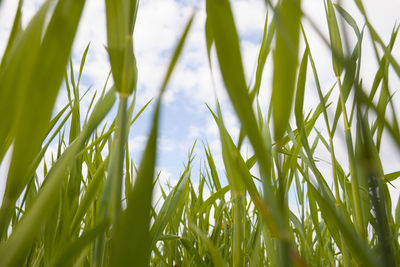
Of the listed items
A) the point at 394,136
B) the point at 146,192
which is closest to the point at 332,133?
the point at 394,136

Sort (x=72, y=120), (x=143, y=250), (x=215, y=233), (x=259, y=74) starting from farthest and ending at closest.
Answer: (x=215, y=233), (x=72, y=120), (x=259, y=74), (x=143, y=250)

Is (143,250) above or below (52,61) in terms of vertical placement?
below

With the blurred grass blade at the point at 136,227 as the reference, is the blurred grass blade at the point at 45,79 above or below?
above

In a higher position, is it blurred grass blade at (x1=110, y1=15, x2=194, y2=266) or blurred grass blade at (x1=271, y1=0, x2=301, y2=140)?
blurred grass blade at (x1=271, y1=0, x2=301, y2=140)

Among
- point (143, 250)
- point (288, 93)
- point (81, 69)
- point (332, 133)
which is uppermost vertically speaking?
point (81, 69)

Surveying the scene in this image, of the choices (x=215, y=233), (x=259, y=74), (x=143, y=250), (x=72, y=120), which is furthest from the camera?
(x=215, y=233)

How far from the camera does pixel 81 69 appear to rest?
0.73 meters

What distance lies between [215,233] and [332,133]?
1.68ft

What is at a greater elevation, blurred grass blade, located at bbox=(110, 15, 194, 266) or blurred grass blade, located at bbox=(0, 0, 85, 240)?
blurred grass blade, located at bbox=(0, 0, 85, 240)

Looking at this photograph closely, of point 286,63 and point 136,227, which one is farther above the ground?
point 286,63

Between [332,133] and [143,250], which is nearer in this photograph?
[143,250]

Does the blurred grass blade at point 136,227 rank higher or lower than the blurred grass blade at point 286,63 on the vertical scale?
lower

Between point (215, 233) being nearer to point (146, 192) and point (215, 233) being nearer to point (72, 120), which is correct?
point (72, 120)

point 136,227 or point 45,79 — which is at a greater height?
point 45,79
